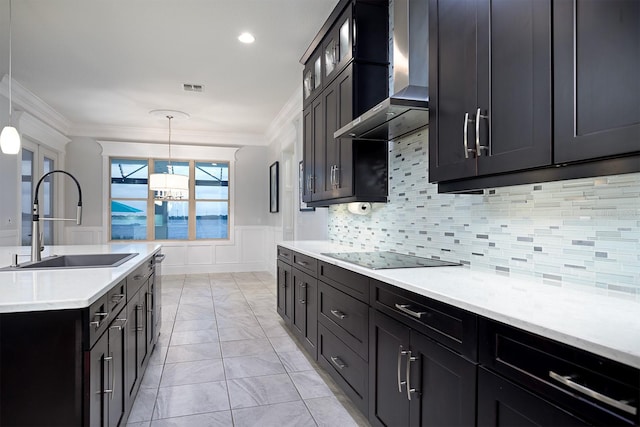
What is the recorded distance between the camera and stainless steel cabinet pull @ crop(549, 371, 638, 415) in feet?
2.48

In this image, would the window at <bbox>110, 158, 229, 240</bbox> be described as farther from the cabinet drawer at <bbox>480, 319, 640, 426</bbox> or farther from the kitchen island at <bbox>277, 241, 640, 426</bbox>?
the cabinet drawer at <bbox>480, 319, 640, 426</bbox>

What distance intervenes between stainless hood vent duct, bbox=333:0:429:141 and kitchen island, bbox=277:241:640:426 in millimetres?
849

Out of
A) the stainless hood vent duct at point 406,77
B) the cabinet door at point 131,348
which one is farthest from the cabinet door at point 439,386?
the cabinet door at point 131,348

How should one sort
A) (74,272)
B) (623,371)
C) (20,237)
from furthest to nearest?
1. (20,237)
2. (74,272)
3. (623,371)

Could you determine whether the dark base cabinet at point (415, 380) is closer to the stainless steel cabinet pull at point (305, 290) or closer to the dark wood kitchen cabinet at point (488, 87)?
the dark wood kitchen cabinet at point (488, 87)

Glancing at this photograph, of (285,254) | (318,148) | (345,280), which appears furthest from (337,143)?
(285,254)

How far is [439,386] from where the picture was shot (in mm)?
1372

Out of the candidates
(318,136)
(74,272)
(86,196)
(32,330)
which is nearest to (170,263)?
(86,196)

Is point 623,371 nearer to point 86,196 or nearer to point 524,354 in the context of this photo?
point 524,354

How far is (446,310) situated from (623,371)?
578 mm

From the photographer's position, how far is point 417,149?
2473 mm

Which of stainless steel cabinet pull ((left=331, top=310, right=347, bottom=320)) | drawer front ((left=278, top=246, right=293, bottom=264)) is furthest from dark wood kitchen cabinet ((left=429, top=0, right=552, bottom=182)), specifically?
drawer front ((left=278, top=246, right=293, bottom=264))

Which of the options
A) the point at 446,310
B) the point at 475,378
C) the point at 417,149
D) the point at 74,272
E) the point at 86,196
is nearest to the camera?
the point at 475,378

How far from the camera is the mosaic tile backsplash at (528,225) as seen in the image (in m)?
1.28
